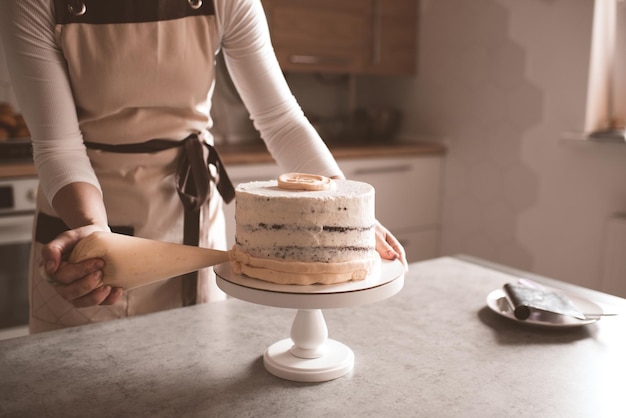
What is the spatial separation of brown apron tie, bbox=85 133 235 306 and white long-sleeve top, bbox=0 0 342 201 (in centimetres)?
9

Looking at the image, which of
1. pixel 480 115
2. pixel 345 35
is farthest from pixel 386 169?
pixel 345 35

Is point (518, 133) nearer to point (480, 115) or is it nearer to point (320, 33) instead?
point (480, 115)

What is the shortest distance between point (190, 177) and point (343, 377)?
0.58m

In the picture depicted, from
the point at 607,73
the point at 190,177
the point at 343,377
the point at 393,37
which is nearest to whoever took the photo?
the point at 343,377

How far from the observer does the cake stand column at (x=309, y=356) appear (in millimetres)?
782

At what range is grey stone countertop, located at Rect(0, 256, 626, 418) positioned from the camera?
714 mm

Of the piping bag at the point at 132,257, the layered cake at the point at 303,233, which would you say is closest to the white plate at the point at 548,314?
the layered cake at the point at 303,233

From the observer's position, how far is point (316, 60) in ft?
8.95

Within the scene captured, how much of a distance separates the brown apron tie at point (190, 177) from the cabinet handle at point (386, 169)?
A: 1484mm

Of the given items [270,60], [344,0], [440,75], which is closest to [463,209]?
[440,75]

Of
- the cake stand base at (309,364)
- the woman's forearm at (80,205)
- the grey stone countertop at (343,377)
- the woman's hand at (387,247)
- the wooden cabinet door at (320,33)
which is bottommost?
the grey stone countertop at (343,377)

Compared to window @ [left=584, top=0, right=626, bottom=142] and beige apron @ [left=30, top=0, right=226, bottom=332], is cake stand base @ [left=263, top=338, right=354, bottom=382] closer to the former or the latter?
beige apron @ [left=30, top=0, right=226, bottom=332]

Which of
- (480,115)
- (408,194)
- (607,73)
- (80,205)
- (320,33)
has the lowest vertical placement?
(408,194)

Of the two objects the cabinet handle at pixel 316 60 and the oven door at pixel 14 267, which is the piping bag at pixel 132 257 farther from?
the cabinet handle at pixel 316 60
